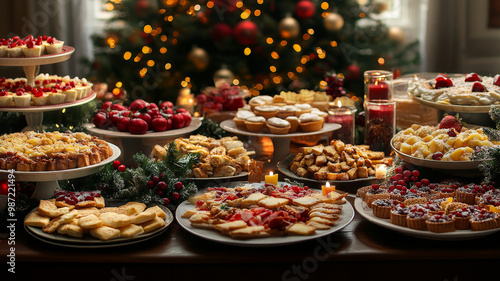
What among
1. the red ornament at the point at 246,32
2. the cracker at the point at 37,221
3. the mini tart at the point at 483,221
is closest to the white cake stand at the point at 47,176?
the cracker at the point at 37,221

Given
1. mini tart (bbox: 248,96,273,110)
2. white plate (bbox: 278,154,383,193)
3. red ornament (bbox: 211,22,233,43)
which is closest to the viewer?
white plate (bbox: 278,154,383,193)

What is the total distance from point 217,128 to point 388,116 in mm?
863

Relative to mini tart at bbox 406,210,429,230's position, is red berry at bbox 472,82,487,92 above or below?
above

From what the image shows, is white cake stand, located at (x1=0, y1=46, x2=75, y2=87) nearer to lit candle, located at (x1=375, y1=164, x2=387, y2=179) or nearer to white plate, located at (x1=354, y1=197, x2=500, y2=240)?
lit candle, located at (x1=375, y1=164, x2=387, y2=179)

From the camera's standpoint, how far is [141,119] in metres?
2.75

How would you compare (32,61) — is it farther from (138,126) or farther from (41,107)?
(138,126)

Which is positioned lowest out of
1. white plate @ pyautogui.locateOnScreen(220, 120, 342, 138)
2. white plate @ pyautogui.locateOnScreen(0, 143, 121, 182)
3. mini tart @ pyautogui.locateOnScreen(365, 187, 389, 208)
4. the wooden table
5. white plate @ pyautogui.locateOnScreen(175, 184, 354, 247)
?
the wooden table

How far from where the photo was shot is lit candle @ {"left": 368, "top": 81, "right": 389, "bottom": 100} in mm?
2854

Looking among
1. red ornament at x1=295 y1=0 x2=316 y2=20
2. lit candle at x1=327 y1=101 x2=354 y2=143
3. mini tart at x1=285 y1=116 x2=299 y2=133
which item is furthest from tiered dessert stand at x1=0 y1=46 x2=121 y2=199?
red ornament at x1=295 y1=0 x2=316 y2=20

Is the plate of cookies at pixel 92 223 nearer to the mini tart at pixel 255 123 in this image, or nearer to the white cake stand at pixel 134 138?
the white cake stand at pixel 134 138

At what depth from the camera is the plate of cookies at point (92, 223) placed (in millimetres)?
1856

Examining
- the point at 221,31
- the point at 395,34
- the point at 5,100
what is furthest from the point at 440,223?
the point at 395,34

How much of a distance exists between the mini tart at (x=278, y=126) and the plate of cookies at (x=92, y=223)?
2.69ft

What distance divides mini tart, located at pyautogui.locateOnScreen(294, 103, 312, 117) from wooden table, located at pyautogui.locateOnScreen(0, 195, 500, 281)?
3.40 ft
